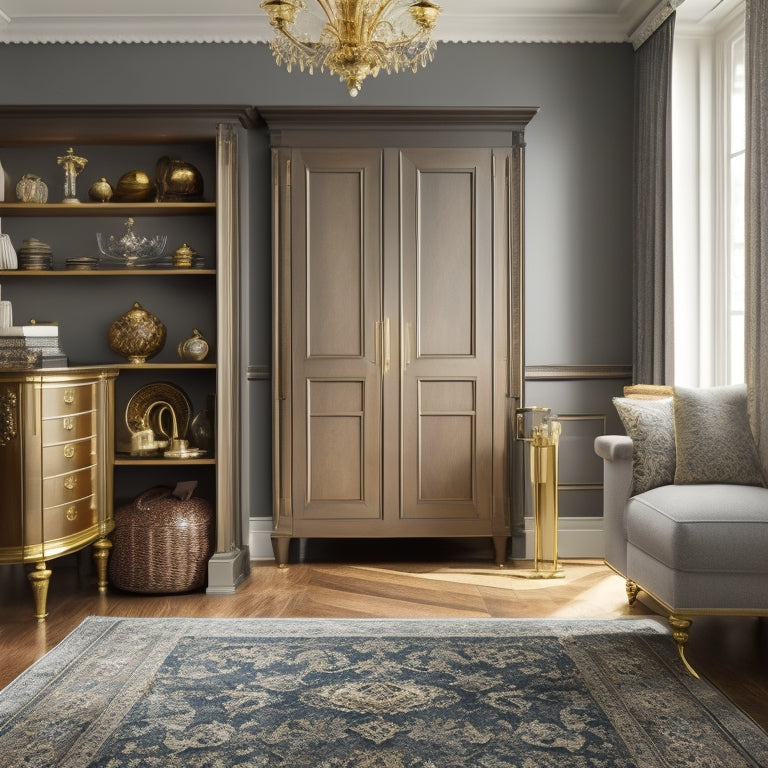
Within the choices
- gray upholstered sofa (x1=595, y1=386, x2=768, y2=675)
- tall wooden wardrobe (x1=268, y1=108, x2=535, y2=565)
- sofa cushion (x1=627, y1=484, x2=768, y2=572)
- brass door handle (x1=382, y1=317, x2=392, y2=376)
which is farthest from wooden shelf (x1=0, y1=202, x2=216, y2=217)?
sofa cushion (x1=627, y1=484, x2=768, y2=572)

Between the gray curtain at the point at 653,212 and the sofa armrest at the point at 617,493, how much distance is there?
2.27 ft

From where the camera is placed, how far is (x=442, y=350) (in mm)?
4207

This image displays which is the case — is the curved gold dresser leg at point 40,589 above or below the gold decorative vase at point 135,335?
below

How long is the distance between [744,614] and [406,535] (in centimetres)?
182

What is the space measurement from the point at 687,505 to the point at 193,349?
2.39 meters

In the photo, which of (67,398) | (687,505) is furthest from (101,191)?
(687,505)

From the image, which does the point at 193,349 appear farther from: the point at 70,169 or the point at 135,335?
the point at 70,169

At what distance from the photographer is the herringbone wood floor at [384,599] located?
9.75ft

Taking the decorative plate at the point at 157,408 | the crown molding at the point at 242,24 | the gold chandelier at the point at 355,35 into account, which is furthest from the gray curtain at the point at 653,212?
the decorative plate at the point at 157,408

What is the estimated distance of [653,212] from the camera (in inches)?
161

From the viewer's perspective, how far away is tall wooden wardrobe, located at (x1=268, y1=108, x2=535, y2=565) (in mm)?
4176

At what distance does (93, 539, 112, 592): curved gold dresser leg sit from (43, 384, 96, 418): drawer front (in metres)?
0.62

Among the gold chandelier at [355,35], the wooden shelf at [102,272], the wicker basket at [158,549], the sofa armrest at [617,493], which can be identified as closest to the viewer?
the gold chandelier at [355,35]

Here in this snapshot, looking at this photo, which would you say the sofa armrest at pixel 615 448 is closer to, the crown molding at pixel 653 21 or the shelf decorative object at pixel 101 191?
the crown molding at pixel 653 21
